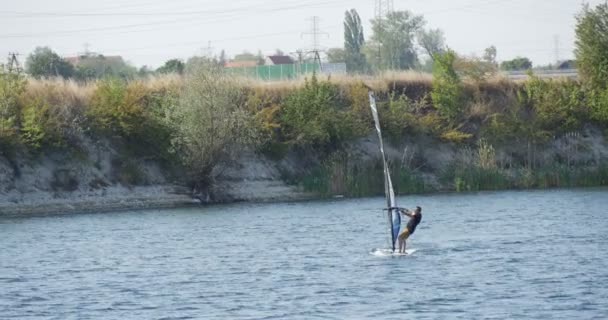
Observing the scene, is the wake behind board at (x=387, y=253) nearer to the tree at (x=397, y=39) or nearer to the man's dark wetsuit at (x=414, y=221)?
the man's dark wetsuit at (x=414, y=221)

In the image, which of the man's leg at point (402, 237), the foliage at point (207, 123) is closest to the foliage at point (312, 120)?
the foliage at point (207, 123)

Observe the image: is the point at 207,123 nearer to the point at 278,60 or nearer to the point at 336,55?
the point at 278,60

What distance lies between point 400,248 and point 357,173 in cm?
2768

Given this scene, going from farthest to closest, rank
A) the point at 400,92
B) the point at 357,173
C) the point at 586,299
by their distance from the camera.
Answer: the point at 400,92 → the point at 357,173 → the point at 586,299

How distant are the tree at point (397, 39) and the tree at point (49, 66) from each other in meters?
54.5

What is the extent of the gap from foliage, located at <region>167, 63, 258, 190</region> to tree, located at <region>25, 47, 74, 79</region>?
44.2 metres

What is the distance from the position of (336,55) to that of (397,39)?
10.0 meters

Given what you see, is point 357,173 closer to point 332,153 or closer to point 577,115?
point 332,153

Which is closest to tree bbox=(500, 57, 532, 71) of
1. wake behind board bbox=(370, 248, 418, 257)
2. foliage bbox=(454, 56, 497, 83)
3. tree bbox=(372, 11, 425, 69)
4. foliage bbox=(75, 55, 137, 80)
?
tree bbox=(372, 11, 425, 69)

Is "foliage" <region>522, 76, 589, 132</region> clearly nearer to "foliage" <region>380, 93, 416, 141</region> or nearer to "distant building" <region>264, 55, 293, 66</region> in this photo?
"foliage" <region>380, 93, 416, 141</region>

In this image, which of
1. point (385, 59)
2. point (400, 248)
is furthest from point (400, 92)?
point (385, 59)

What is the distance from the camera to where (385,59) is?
16475 cm

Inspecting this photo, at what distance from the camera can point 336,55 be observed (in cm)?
16388

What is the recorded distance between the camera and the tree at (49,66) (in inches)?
4392
